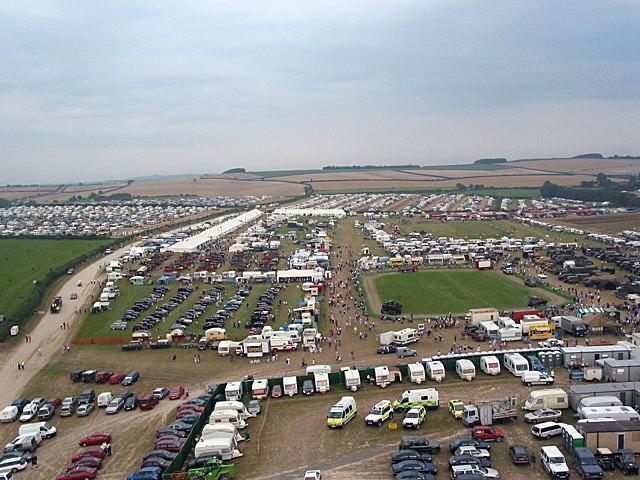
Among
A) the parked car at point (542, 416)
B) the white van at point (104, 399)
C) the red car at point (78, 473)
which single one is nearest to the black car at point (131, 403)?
the white van at point (104, 399)

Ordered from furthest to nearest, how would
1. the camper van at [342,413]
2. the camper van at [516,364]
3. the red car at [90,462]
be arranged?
the camper van at [516,364] < the camper van at [342,413] < the red car at [90,462]

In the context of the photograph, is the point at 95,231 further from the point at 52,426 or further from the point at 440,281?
the point at 52,426

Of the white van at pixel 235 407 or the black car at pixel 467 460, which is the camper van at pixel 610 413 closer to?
the black car at pixel 467 460

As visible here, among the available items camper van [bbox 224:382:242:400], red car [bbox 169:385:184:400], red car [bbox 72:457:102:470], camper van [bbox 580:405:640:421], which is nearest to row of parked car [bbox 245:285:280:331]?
red car [bbox 169:385:184:400]

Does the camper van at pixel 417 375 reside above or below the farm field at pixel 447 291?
above

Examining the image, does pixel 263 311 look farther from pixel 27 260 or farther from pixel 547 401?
pixel 27 260

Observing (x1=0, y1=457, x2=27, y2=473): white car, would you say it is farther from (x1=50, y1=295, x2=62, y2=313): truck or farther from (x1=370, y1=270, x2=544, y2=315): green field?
(x1=370, y1=270, x2=544, y2=315): green field

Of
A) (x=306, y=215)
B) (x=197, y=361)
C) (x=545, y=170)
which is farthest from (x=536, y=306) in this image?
(x=545, y=170)
